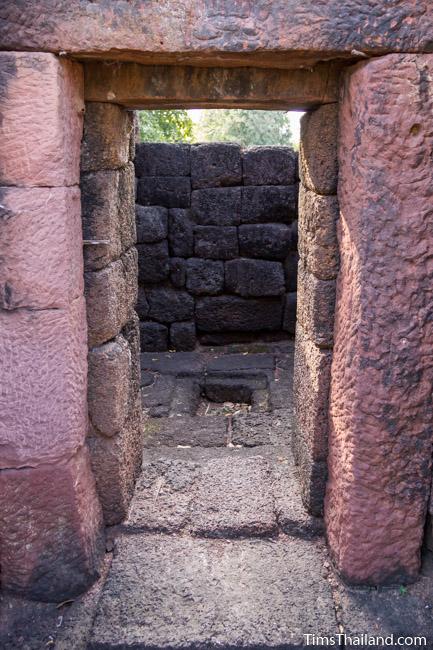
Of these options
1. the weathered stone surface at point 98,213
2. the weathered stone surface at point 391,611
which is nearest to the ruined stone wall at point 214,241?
the weathered stone surface at point 98,213

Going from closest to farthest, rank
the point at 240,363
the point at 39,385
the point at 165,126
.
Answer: the point at 39,385, the point at 240,363, the point at 165,126

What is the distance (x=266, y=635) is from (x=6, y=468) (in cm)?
123

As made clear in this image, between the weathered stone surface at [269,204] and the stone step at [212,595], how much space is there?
3.38m

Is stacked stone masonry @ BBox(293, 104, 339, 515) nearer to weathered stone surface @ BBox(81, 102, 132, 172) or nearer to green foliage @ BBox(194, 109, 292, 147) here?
weathered stone surface @ BBox(81, 102, 132, 172)

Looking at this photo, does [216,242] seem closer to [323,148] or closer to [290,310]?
[290,310]

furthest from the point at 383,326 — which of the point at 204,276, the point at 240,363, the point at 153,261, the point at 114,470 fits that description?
the point at 153,261

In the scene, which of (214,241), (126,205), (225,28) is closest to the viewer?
(225,28)

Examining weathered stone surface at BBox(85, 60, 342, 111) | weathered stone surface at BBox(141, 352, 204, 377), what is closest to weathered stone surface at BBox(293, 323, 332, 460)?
weathered stone surface at BBox(85, 60, 342, 111)

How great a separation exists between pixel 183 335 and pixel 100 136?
341 centimetres

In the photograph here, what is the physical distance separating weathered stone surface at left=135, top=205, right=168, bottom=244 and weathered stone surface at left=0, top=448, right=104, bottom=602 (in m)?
3.28

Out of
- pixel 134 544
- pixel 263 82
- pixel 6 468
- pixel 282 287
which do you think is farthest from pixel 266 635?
pixel 282 287

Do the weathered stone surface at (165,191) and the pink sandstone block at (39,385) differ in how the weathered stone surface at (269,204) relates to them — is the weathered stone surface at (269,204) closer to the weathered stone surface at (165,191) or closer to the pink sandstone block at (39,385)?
the weathered stone surface at (165,191)

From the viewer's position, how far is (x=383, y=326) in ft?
8.49

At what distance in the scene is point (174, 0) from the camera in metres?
2.34
